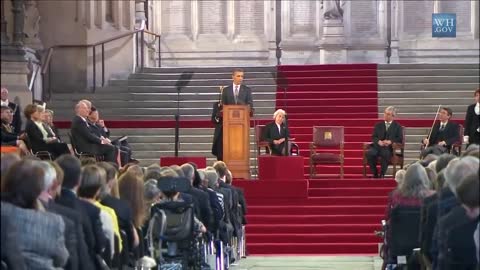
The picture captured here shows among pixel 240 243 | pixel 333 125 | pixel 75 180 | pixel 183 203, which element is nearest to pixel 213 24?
pixel 333 125

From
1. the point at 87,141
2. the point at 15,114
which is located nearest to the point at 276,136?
the point at 87,141

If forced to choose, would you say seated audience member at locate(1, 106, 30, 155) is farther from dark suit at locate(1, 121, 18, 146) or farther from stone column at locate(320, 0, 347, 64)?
stone column at locate(320, 0, 347, 64)

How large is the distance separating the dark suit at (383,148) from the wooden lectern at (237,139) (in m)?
1.97

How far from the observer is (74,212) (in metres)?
8.40

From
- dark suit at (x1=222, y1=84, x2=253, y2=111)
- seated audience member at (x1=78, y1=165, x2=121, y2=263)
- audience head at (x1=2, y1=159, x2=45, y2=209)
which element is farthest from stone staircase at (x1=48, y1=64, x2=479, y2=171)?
audience head at (x1=2, y1=159, x2=45, y2=209)

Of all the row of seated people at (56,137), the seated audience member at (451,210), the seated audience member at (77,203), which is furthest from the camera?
the row of seated people at (56,137)

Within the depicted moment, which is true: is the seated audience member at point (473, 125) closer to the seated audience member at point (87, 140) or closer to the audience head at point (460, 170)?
the seated audience member at point (87, 140)

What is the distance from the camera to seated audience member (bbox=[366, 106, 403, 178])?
69.5 feet

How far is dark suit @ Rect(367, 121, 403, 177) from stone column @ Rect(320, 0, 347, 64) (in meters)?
8.19

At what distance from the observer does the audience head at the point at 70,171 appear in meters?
8.87

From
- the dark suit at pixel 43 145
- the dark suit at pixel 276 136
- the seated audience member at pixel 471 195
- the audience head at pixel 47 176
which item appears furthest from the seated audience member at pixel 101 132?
the seated audience member at pixel 471 195

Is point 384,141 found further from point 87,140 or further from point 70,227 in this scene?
point 70,227

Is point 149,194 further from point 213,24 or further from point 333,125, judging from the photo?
point 213,24

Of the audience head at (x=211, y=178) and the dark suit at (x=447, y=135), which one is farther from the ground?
the dark suit at (x=447, y=135)
